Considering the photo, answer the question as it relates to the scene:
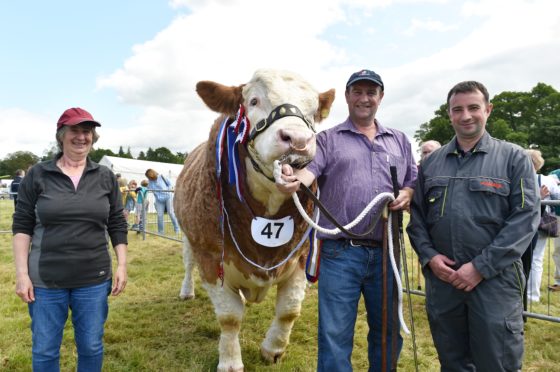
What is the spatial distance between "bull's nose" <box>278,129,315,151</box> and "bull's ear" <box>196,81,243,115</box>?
0.93 m

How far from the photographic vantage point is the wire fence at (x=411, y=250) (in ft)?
15.9

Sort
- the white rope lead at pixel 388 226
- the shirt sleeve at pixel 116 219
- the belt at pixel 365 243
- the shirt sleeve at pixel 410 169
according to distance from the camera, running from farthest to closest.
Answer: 1. the shirt sleeve at pixel 116 219
2. the shirt sleeve at pixel 410 169
3. the belt at pixel 365 243
4. the white rope lead at pixel 388 226

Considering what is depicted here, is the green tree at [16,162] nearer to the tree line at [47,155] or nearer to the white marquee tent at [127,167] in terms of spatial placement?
the tree line at [47,155]

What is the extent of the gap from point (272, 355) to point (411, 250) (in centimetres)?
509

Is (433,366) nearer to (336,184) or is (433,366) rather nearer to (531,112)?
(336,184)

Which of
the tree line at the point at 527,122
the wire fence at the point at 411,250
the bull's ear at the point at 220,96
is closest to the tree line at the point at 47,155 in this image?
the tree line at the point at 527,122

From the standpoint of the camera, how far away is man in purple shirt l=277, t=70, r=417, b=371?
99.9 inches

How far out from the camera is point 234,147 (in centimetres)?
302

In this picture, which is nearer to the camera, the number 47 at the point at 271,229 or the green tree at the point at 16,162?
the number 47 at the point at 271,229

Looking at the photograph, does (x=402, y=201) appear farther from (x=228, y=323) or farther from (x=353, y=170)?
(x=228, y=323)

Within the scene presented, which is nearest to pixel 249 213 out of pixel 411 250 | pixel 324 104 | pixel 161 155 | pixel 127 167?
pixel 324 104

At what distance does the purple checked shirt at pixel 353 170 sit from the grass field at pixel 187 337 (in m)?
1.81

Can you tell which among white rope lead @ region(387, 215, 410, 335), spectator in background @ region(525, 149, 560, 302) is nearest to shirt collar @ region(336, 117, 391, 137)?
white rope lead @ region(387, 215, 410, 335)

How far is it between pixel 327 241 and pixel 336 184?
1.30ft
